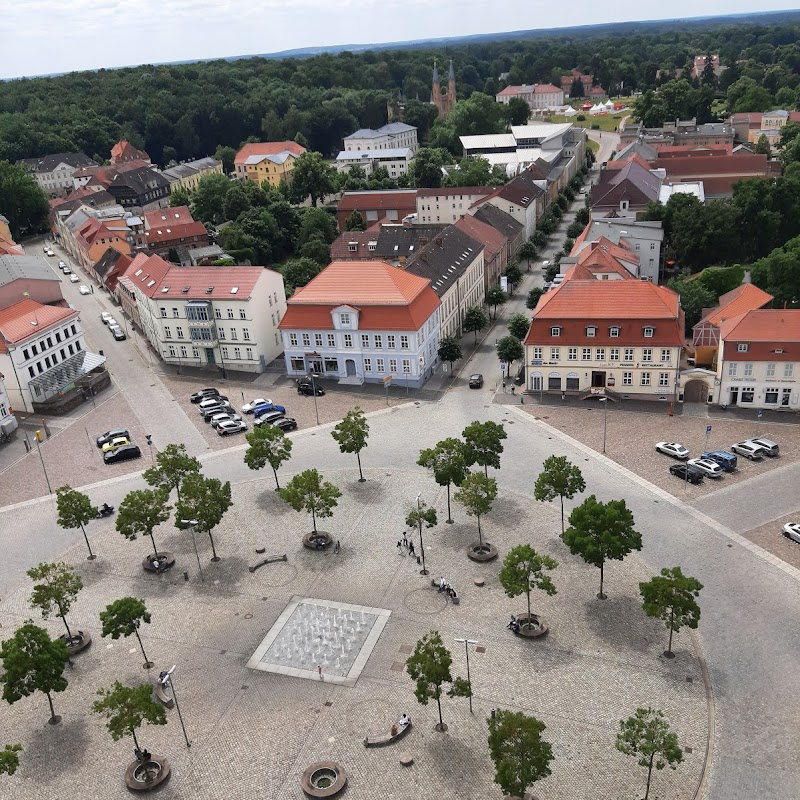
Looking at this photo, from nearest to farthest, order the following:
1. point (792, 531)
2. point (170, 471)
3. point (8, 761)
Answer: point (8, 761)
point (792, 531)
point (170, 471)

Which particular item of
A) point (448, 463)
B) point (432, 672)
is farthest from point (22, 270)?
point (432, 672)

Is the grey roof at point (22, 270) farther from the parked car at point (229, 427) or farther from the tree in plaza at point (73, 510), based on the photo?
the tree in plaza at point (73, 510)

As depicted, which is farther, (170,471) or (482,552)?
(170,471)

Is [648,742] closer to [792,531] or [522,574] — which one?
[522,574]

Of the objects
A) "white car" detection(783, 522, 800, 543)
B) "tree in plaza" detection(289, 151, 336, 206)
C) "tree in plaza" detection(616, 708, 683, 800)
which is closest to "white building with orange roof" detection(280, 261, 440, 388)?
"white car" detection(783, 522, 800, 543)

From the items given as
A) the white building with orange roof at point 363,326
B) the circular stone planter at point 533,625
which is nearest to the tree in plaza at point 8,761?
the circular stone planter at point 533,625

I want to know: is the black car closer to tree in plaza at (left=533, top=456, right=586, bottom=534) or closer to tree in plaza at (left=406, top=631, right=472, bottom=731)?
tree in plaza at (left=533, top=456, right=586, bottom=534)
